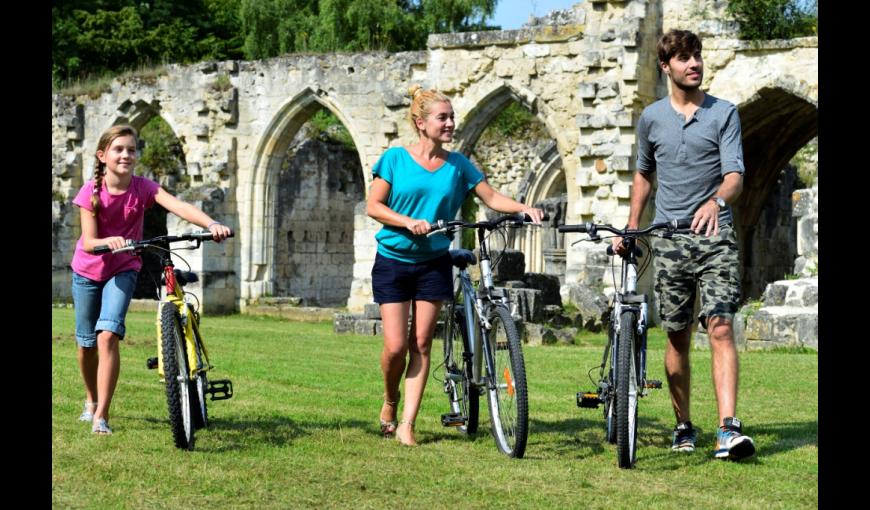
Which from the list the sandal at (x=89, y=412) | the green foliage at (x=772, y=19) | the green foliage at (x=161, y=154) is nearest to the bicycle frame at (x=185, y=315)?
the sandal at (x=89, y=412)

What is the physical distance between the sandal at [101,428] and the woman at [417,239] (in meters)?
1.51

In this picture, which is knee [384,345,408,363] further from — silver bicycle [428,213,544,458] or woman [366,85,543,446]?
silver bicycle [428,213,544,458]

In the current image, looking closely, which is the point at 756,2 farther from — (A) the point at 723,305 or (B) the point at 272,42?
(B) the point at 272,42

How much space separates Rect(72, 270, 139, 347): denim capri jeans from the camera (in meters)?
6.62

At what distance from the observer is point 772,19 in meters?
18.7

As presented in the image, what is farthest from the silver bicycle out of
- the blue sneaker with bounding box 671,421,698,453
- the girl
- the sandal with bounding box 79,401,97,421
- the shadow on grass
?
the sandal with bounding box 79,401,97,421

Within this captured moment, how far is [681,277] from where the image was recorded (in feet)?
20.2

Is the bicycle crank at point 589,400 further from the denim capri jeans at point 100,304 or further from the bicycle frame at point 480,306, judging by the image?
the denim capri jeans at point 100,304

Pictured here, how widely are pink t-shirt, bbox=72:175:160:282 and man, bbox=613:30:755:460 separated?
8.37 feet

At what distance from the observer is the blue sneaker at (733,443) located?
18.9 ft

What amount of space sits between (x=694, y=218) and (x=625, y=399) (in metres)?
0.88

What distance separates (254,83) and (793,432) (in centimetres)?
1745

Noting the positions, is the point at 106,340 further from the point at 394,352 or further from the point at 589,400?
the point at 589,400
